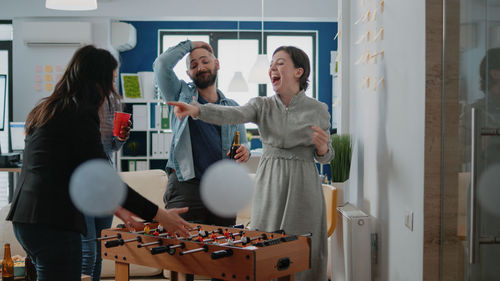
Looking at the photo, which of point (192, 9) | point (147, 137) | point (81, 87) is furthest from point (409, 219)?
point (192, 9)

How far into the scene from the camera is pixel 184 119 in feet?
8.39

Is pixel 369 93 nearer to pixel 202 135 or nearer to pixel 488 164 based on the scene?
pixel 202 135

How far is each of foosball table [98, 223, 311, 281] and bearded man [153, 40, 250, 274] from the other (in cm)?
21

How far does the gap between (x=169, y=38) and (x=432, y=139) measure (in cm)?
588

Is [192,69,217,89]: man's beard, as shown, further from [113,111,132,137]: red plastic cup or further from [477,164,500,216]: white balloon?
[477,164,500,216]: white balloon

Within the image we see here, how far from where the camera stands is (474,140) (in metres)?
1.85

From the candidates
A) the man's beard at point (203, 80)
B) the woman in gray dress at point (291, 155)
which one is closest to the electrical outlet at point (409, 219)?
the woman in gray dress at point (291, 155)

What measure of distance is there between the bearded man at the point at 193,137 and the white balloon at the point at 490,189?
1.13 meters

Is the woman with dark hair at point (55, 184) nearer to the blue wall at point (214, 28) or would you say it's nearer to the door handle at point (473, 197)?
the door handle at point (473, 197)

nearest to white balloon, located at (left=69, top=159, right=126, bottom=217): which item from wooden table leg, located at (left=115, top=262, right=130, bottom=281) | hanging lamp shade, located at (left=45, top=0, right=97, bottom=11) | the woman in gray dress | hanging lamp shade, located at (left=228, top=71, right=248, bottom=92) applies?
wooden table leg, located at (left=115, top=262, right=130, bottom=281)

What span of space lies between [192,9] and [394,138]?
189 inches

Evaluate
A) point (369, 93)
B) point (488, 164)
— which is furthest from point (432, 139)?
point (369, 93)

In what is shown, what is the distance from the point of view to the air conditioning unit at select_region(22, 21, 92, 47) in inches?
264

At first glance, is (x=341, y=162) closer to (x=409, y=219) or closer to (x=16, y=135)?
(x=409, y=219)
